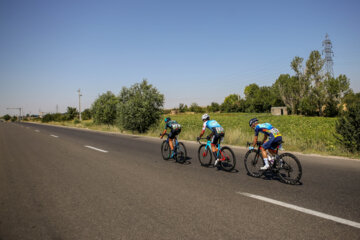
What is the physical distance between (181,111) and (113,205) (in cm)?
12469

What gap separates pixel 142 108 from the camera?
22.9m

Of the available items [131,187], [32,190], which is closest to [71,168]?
[32,190]

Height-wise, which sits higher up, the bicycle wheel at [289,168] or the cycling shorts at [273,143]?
the cycling shorts at [273,143]

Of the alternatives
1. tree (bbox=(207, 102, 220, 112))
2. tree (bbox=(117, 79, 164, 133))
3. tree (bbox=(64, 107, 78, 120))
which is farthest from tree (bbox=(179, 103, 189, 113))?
tree (bbox=(117, 79, 164, 133))

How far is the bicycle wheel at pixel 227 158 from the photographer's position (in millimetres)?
6770

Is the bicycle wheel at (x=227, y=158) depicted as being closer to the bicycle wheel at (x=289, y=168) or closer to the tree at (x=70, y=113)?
the bicycle wheel at (x=289, y=168)

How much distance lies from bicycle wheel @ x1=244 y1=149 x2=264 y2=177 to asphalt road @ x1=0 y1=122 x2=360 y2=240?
0.33 metres

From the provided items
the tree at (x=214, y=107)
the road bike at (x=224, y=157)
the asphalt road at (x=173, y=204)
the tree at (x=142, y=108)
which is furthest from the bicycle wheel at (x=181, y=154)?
the tree at (x=214, y=107)

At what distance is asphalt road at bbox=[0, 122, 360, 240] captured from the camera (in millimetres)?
3078

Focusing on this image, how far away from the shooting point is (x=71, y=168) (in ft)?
24.0

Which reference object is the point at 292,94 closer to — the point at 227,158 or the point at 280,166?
the point at 227,158

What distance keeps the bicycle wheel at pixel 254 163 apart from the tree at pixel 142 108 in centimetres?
1734

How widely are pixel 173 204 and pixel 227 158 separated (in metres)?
3.23

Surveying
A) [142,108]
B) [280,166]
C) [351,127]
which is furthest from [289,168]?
[142,108]
